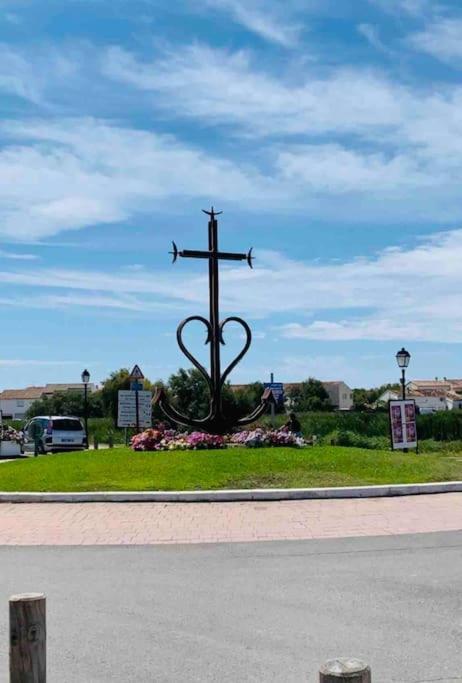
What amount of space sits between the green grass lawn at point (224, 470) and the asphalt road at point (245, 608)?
14.0 ft

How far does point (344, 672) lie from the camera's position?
100.0 inches

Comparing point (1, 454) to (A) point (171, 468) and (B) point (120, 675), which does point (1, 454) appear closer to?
(A) point (171, 468)

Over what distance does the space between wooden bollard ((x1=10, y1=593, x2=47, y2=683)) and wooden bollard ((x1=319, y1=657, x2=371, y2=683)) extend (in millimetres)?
1284

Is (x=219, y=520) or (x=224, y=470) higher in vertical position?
(x=224, y=470)

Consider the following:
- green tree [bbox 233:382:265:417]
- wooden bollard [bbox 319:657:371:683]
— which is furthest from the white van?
wooden bollard [bbox 319:657:371:683]

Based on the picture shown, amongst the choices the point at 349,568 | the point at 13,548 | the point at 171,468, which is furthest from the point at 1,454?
the point at 349,568

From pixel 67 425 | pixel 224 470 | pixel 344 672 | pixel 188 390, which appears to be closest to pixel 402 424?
pixel 224 470

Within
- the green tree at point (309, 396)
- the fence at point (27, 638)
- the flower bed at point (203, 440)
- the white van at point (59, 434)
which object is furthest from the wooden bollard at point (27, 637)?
the green tree at point (309, 396)

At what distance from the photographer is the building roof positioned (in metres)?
130

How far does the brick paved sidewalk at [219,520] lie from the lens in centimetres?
974

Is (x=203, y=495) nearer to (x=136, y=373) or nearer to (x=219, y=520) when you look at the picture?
(x=219, y=520)

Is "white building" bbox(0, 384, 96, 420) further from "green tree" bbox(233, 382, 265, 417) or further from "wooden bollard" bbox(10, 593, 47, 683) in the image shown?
"wooden bollard" bbox(10, 593, 47, 683)

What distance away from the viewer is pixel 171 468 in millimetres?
14383

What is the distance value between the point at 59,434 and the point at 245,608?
2641cm
